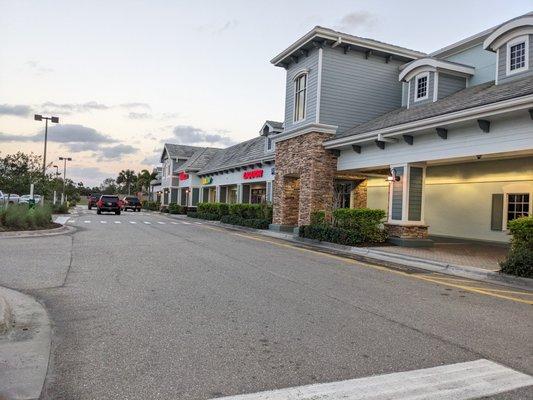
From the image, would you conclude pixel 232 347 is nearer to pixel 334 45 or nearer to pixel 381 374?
pixel 381 374

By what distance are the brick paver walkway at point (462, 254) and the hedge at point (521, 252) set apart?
848 millimetres

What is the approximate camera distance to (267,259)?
12188mm

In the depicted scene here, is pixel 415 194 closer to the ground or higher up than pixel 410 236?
higher up

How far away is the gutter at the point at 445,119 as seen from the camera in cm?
1202

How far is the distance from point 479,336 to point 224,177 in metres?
34.2

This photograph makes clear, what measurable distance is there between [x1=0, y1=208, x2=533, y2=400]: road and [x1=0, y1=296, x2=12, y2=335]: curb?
1.81ft

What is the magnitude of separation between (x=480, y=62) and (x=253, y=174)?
55.4 ft

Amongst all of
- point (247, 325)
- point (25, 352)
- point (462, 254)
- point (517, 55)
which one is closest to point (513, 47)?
point (517, 55)

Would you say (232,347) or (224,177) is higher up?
(224,177)

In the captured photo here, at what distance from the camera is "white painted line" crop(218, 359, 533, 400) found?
3725mm

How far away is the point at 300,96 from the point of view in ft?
74.4

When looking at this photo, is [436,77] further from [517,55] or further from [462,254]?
[462,254]

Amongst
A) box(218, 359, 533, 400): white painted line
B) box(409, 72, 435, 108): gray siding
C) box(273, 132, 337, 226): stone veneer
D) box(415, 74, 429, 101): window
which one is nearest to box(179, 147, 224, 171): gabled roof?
box(273, 132, 337, 226): stone veneer

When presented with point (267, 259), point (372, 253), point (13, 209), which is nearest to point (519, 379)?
point (267, 259)
